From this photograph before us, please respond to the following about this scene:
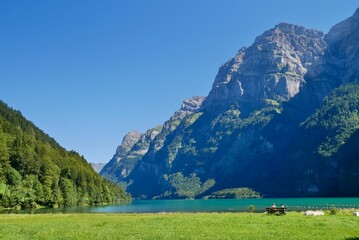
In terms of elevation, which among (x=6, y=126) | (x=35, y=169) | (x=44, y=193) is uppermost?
(x=6, y=126)

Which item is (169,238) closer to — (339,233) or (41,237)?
(41,237)

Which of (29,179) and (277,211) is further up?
(29,179)

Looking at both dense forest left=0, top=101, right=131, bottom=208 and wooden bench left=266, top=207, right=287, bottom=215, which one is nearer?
wooden bench left=266, top=207, right=287, bottom=215

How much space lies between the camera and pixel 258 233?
38.1 metres

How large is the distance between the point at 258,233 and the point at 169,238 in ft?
29.1

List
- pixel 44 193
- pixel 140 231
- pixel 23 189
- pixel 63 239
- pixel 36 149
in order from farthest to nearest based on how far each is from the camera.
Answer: pixel 36 149, pixel 44 193, pixel 23 189, pixel 140 231, pixel 63 239

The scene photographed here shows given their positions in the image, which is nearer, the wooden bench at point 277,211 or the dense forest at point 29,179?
the wooden bench at point 277,211

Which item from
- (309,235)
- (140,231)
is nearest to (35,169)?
(140,231)

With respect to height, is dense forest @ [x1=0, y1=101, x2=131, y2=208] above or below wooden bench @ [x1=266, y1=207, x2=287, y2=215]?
above

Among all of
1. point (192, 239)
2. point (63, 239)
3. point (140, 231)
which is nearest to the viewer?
point (192, 239)

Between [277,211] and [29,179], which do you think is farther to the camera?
[29,179]

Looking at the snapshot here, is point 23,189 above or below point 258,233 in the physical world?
above

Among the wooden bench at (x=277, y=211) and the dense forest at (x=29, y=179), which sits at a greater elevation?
the dense forest at (x=29, y=179)

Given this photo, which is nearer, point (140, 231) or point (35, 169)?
point (140, 231)
